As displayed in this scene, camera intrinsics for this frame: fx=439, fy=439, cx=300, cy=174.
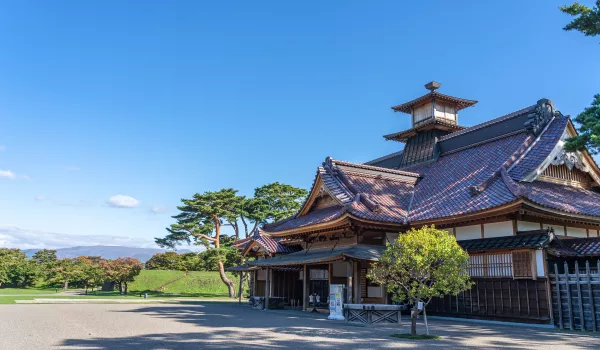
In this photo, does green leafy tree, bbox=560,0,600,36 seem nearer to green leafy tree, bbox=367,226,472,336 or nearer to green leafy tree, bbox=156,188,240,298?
green leafy tree, bbox=367,226,472,336

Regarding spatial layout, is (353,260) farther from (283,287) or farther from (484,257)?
(283,287)

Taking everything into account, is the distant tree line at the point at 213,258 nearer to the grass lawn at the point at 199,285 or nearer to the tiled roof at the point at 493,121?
the grass lawn at the point at 199,285

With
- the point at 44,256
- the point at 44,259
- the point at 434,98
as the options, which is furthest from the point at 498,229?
the point at 44,256

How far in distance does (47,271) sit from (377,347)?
2183 inches

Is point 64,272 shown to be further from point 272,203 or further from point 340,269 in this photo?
point 340,269

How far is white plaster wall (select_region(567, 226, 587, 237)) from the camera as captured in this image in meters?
19.1

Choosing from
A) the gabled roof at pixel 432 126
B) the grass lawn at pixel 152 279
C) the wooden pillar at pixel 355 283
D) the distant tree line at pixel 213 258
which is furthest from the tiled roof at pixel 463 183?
the grass lawn at pixel 152 279

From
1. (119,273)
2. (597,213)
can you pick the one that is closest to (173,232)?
(119,273)

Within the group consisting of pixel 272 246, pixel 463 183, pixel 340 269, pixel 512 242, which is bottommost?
pixel 340 269

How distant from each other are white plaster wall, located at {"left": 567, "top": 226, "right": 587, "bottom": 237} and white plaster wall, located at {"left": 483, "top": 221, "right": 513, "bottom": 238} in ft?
10.1

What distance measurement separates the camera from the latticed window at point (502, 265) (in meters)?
17.2

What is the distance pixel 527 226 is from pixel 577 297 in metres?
3.47

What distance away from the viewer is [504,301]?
1800 cm

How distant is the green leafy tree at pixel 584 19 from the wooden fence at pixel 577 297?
8.67 meters
